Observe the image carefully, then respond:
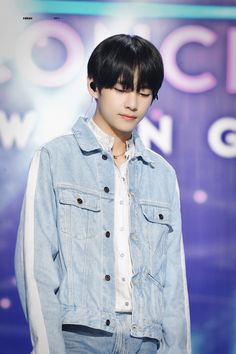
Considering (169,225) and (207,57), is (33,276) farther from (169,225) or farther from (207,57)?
(207,57)

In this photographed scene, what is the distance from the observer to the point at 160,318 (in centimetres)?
237

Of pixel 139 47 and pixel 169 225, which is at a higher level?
pixel 139 47

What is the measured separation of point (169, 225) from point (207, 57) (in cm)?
142

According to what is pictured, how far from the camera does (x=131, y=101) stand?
235 cm

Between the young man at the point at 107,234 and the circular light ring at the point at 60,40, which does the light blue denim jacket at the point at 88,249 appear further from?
the circular light ring at the point at 60,40

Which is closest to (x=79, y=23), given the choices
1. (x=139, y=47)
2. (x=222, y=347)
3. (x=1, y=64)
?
(x=1, y=64)

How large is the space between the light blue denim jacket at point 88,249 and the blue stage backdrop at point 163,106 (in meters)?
1.23

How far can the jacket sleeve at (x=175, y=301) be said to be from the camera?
2.39 metres

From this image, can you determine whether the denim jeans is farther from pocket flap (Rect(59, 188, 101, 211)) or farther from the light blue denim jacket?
pocket flap (Rect(59, 188, 101, 211))

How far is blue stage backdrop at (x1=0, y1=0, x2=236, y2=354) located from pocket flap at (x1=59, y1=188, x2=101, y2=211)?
1.37 meters

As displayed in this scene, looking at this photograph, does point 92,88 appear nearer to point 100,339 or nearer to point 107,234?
point 107,234

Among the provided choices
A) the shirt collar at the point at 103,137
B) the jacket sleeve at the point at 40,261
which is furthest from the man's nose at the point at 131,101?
the jacket sleeve at the point at 40,261

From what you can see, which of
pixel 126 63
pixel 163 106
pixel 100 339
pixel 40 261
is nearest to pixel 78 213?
pixel 40 261

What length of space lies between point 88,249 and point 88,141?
32 cm
